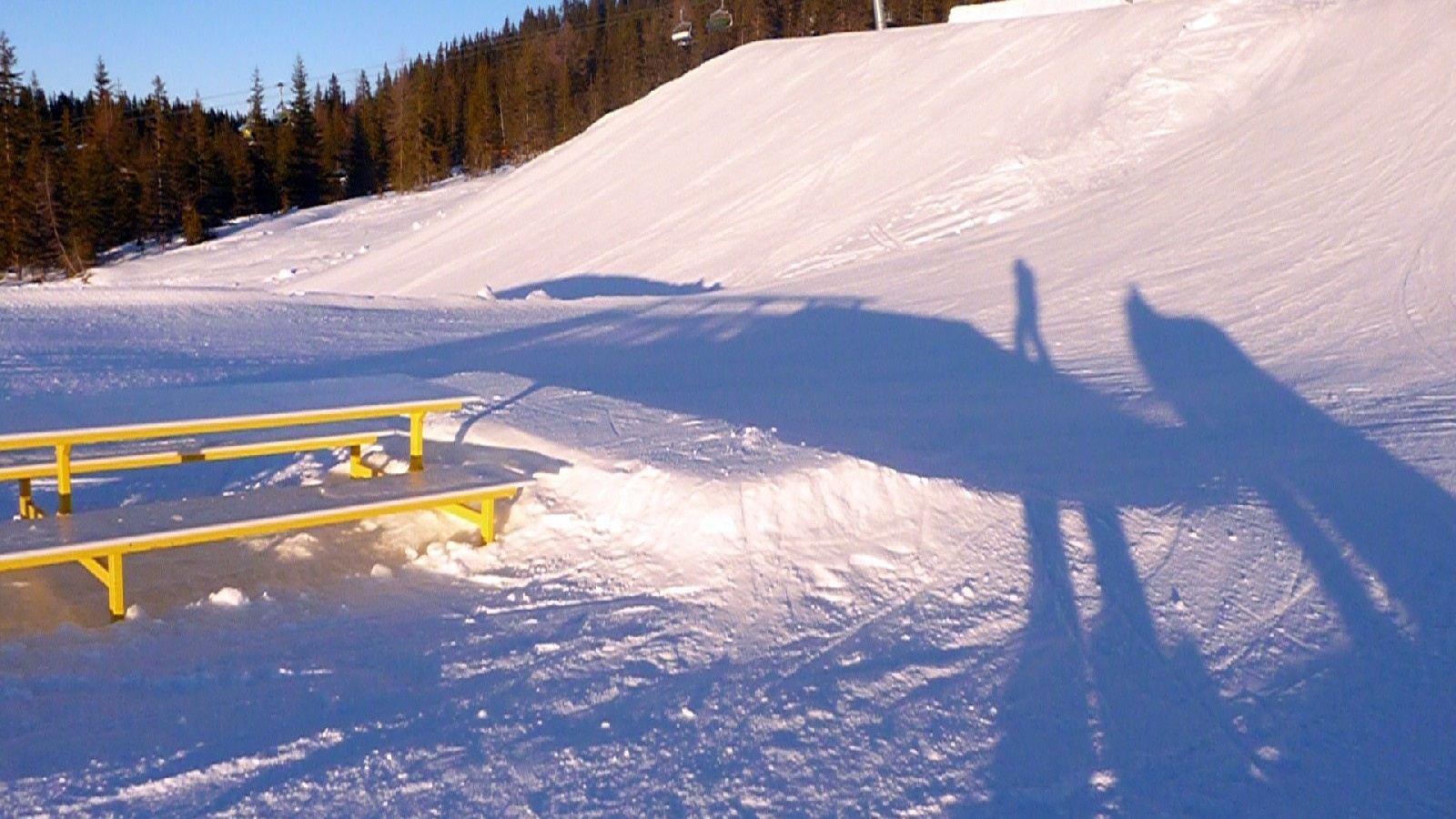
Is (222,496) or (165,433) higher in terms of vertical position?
(165,433)

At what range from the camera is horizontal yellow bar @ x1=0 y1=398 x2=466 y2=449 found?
5.23m

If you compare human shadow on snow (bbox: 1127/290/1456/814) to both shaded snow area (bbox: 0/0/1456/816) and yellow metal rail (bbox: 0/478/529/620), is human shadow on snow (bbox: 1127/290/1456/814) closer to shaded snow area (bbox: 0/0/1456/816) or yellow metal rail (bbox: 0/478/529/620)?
shaded snow area (bbox: 0/0/1456/816)

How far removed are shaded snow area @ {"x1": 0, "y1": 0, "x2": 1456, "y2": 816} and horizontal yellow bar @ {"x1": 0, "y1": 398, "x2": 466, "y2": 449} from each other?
754mm

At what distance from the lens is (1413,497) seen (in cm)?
654

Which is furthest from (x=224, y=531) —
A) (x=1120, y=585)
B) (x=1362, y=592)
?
(x=1362, y=592)

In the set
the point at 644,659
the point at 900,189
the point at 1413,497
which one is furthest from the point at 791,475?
the point at 900,189

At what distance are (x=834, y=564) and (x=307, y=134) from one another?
62.6 meters

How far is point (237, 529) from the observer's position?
5500 millimetres

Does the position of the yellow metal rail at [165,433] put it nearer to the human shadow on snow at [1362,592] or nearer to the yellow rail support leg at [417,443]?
the yellow rail support leg at [417,443]

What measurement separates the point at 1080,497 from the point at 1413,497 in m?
1.80

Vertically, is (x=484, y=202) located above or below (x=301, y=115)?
below

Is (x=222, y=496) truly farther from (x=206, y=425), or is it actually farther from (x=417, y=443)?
(x=417, y=443)

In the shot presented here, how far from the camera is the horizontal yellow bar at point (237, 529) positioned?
494 cm

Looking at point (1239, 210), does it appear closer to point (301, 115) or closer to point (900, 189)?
point (900, 189)
